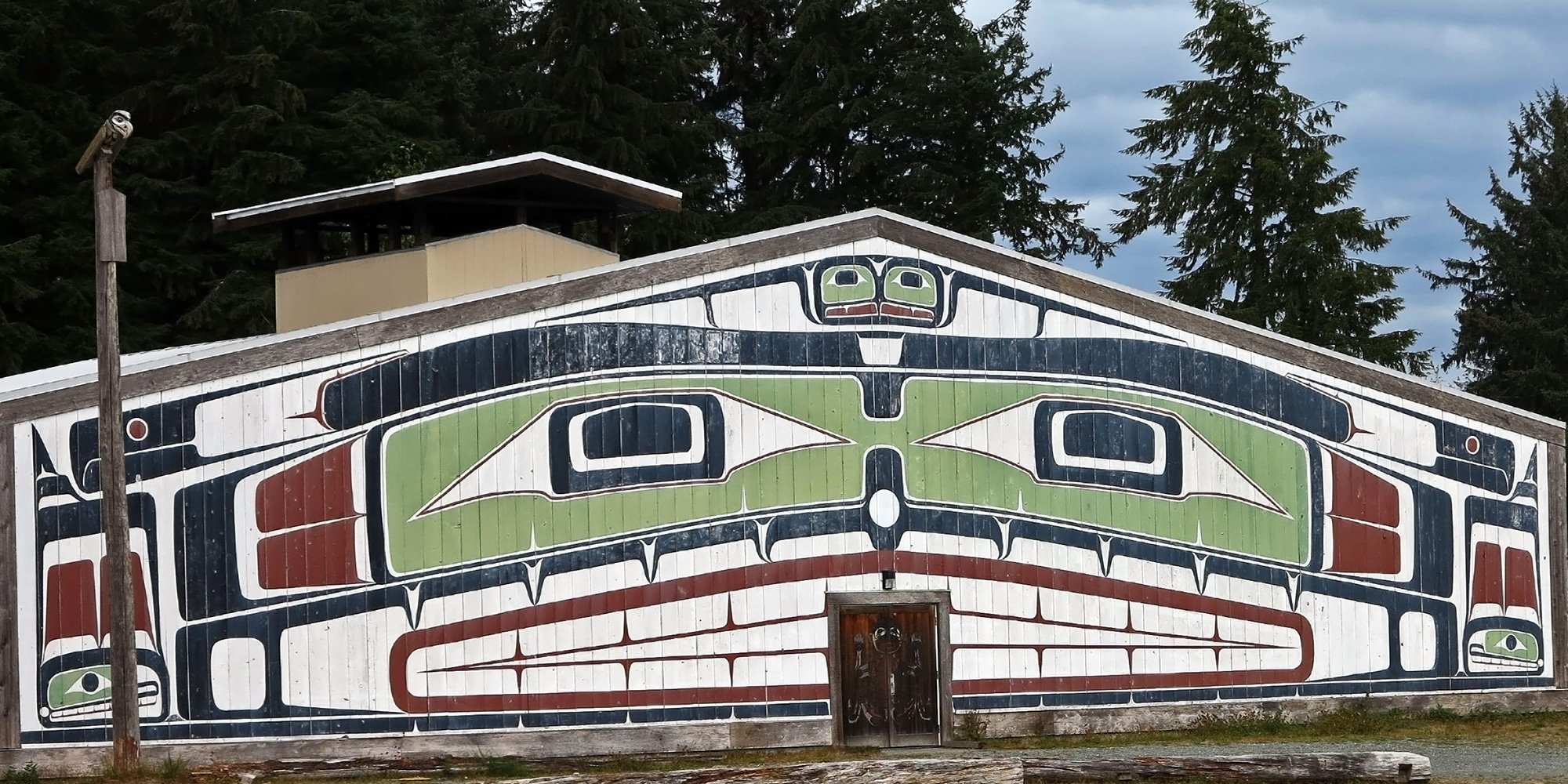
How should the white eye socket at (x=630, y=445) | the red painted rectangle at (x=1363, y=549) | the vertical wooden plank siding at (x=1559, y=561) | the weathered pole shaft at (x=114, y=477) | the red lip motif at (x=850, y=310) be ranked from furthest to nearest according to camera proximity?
the vertical wooden plank siding at (x=1559, y=561) < the red painted rectangle at (x=1363, y=549) < the red lip motif at (x=850, y=310) < the white eye socket at (x=630, y=445) < the weathered pole shaft at (x=114, y=477)

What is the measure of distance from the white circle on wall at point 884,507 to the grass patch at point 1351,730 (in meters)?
2.56


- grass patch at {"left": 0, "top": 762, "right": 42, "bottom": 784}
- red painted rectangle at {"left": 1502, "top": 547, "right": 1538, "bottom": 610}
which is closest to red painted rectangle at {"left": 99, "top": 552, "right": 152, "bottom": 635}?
grass patch at {"left": 0, "top": 762, "right": 42, "bottom": 784}

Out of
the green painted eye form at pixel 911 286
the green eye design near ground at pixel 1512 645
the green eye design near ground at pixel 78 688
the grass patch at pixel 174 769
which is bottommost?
the grass patch at pixel 174 769

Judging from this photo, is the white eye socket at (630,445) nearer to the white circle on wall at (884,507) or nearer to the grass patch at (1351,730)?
the white circle on wall at (884,507)

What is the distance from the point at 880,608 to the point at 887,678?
74 centimetres

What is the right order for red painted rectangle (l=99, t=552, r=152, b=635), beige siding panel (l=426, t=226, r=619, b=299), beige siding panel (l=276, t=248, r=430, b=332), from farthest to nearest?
beige siding panel (l=276, t=248, r=430, b=332) → beige siding panel (l=426, t=226, r=619, b=299) → red painted rectangle (l=99, t=552, r=152, b=635)

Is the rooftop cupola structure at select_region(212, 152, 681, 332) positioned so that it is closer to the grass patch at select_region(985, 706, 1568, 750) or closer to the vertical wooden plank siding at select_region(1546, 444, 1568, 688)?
the grass patch at select_region(985, 706, 1568, 750)

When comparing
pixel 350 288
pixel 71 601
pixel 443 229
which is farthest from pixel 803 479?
pixel 443 229

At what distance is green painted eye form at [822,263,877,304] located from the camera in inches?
733

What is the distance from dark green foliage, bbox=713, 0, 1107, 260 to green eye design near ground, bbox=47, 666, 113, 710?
87.0 feet

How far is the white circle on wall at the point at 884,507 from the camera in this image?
1845 cm

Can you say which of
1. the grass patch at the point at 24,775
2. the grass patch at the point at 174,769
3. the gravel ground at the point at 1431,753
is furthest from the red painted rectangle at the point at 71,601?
the gravel ground at the point at 1431,753

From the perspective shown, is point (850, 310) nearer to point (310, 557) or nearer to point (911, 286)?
point (911, 286)

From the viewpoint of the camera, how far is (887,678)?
1842 centimetres
